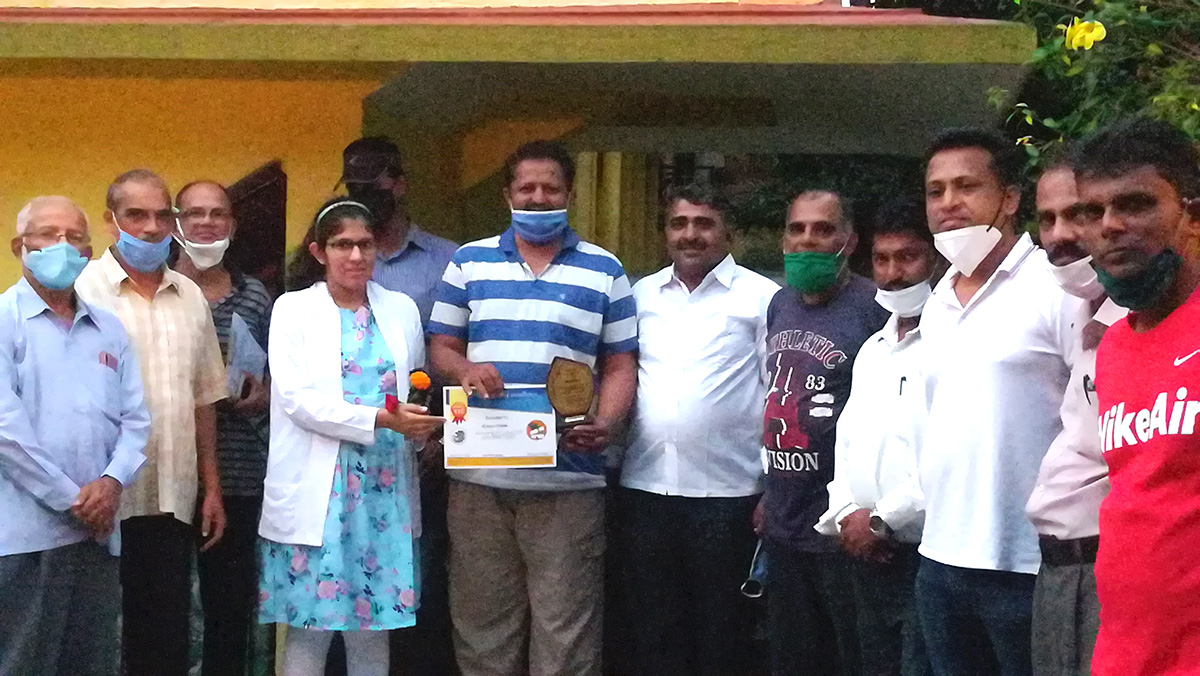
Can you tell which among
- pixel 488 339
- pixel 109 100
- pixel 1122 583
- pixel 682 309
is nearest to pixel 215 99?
pixel 109 100

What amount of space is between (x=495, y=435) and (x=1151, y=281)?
8.03ft

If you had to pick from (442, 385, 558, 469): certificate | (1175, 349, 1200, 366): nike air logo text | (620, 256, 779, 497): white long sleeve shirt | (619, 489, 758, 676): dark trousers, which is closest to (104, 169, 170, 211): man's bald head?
(442, 385, 558, 469): certificate

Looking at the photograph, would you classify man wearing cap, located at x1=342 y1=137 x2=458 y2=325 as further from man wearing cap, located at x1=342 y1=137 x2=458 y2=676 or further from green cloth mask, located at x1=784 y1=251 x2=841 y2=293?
green cloth mask, located at x1=784 y1=251 x2=841 y2=293

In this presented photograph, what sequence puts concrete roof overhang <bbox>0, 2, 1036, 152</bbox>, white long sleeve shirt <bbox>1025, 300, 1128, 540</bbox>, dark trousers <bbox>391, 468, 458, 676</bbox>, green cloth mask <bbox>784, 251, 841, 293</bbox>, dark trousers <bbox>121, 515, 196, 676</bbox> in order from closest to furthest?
white long sleeve shirt <bbox>1025, 300, 1128, 540</bbox> → green cloth mask <bbox>784, 251, 841, 293</bbox> → dark trousers <bbox>121, 515, 196, 676</bbox> → concrete roof overhang <bbox>0, 2, 1036, 152</bbox> → dark trousers <bbox>391, 468, 458, 676</bbox>

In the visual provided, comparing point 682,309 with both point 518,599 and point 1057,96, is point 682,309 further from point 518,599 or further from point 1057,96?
point 1057,96

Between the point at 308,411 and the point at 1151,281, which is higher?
the point at 1151,281

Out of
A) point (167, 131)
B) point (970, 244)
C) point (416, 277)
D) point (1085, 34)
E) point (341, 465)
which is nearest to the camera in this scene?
point (970, 244)

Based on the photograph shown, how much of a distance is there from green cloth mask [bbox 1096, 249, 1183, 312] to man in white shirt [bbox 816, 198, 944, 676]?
1.20 metres

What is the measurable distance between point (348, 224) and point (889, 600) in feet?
7.54

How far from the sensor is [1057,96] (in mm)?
8062

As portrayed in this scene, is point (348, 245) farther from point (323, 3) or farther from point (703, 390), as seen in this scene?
point (323, 3)

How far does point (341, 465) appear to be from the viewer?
4.58m

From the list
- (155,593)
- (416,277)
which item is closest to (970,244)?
(416,277)

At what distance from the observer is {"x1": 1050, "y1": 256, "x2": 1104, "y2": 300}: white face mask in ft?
11.1
